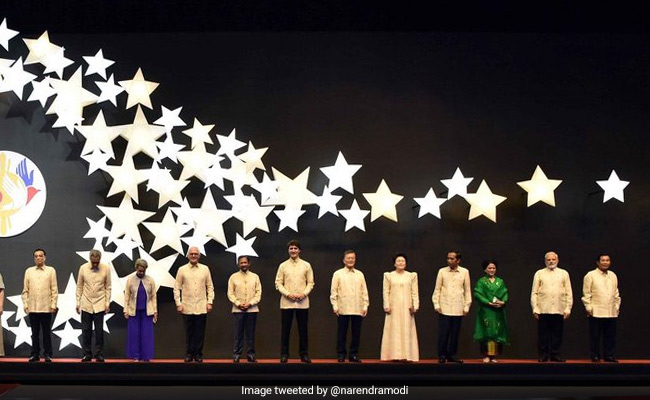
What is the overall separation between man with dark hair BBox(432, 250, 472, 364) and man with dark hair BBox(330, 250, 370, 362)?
74 centimetres

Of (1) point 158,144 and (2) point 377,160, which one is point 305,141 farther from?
(1) point 158,144

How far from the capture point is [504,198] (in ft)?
34.1

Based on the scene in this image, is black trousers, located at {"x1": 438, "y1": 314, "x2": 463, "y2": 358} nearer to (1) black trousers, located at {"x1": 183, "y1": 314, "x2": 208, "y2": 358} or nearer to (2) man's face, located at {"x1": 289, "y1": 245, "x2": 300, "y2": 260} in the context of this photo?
(2) man's face, located at {"x1": 289, "y1": 245, "x2": 300, "y2": 260}

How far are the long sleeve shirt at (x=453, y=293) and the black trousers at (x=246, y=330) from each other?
1836 mm

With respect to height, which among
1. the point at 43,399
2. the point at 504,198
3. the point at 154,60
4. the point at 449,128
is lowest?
the point at 43,399

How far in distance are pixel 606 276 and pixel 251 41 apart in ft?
15.0

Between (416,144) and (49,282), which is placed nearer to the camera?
(49,282)

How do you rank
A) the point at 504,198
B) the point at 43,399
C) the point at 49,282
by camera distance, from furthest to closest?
the point at 504,198
the point at 49,282
the point at 43,399

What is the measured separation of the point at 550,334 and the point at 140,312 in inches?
162

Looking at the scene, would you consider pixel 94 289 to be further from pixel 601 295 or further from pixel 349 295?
pixel 601 295

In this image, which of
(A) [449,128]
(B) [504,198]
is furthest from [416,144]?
(B) [504,198]

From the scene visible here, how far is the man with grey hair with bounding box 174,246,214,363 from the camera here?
947 centimetres

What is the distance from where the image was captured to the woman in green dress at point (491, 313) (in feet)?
31.5

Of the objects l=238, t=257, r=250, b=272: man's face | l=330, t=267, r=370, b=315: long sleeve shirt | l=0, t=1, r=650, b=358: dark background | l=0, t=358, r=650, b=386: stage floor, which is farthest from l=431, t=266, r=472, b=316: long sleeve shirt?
l=238, t=257, r=250, b=272: man's face
